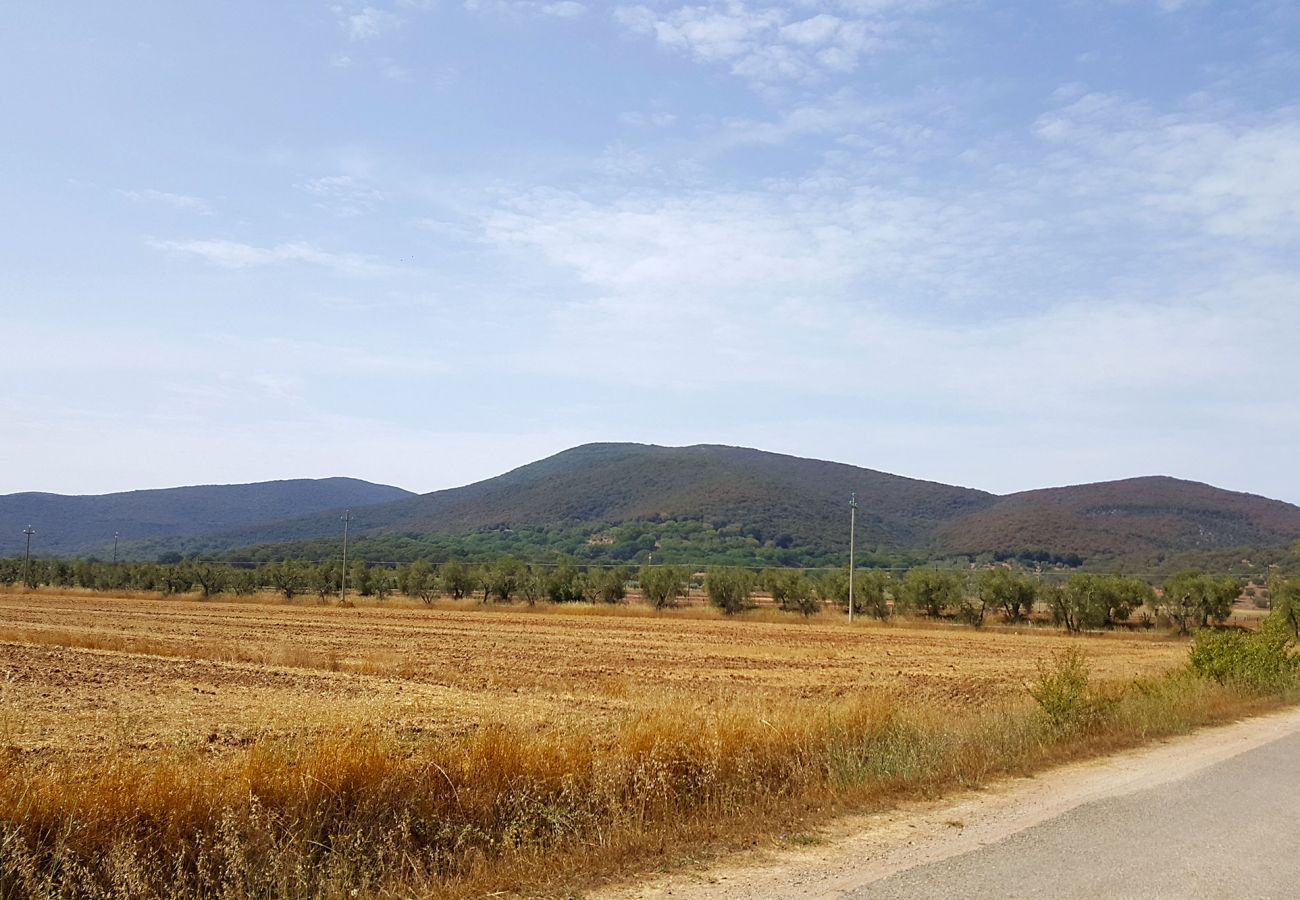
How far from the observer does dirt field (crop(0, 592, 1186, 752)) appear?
18.0 m

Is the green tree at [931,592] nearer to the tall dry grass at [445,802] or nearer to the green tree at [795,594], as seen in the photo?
the green tree at [795,594]

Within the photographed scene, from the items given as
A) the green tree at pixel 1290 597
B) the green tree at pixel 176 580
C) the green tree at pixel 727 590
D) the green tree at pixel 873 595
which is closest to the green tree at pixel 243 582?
the green tree at pixel 176 580

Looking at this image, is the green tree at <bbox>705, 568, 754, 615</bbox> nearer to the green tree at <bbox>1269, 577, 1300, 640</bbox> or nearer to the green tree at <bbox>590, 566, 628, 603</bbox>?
the green tree at <bbox>590, 566, 628, 603</bbox>

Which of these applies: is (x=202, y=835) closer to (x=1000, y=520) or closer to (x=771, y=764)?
(x=771, y=764)

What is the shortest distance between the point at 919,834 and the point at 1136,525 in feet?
594

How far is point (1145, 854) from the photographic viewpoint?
8.87m

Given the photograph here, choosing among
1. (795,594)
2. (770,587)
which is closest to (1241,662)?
(795,594)

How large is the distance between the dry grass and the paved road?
81.3 inches

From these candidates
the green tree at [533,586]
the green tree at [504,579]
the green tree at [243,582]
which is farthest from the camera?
the green tree at [243,582]

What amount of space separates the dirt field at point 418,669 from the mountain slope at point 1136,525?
340 ft

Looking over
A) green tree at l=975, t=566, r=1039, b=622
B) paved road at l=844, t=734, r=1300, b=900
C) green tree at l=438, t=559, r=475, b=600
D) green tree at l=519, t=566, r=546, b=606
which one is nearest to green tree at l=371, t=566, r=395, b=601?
green tree at l=438, t=559, r=475, b=600

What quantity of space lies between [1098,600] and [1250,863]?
67.3 meters

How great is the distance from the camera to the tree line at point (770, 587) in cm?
6988

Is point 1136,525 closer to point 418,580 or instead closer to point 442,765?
point 418,580
